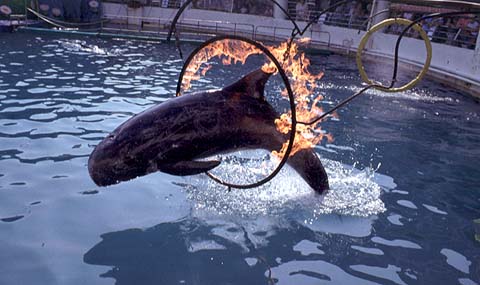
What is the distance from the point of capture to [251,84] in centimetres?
488

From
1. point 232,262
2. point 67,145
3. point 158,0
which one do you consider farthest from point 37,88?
point 158,0

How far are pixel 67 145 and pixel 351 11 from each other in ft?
74.1

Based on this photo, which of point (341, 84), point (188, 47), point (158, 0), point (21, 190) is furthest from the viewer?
point (158, 0)

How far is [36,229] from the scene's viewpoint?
583 cm

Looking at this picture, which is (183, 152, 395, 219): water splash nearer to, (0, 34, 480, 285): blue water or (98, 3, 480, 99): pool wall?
(0, 34, 480, 285): blue water

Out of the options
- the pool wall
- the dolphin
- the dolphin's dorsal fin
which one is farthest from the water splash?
the pool wall

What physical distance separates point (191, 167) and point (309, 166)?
6.29 feet

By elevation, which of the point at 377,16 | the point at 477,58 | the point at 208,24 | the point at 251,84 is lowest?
the point at 251,84

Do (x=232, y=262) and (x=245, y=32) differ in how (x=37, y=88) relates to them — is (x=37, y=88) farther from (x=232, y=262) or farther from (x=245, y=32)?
(x=245, y=32)

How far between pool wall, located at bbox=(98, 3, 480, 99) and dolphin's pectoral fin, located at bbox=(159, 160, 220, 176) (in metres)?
14.5

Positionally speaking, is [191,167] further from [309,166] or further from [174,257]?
[309,166]

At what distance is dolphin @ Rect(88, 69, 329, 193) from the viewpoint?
184 inches

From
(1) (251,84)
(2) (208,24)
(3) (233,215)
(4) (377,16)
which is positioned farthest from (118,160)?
(2) (208,24)

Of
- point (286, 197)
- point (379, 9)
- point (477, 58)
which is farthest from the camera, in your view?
point (379, 9)
